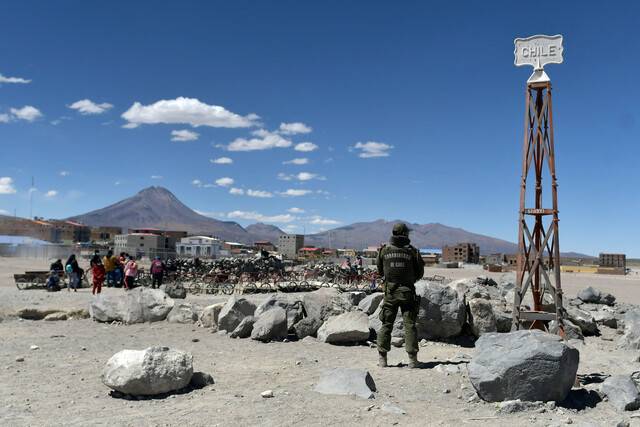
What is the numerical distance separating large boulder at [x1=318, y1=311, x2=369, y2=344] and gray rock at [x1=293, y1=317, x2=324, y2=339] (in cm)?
30

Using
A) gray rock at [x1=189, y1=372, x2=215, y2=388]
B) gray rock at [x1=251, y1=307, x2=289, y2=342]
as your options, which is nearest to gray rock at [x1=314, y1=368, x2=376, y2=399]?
gray rock at [x1=189, y1=372, x2=215, y2=388]

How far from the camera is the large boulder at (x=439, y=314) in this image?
1044cm

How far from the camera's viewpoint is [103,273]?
2038 centimetres

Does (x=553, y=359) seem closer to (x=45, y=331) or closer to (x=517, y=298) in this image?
(x=517, y=298)

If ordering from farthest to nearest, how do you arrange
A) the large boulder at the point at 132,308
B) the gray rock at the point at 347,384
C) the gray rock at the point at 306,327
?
the large boulder at the point at 132,308
the gray rock at the point at 306,327
the gray rock at the point at 347,384

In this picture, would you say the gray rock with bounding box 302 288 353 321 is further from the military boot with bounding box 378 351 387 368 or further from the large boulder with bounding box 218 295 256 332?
the military boot with bounding box 378 351 387 368

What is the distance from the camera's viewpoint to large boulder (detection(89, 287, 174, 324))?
12.7 metres

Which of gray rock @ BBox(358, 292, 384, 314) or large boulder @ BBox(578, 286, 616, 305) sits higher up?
gray rock @ BBox(358, 292, 384, 314)

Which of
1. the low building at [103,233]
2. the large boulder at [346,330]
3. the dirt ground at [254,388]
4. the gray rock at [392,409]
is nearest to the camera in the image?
the dirt ground at [254,388]

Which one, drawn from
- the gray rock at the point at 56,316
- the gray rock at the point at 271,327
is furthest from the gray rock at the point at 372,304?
the gray rock at the point at 56,316

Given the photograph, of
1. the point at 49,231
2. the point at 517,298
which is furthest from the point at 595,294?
the point at 49,231

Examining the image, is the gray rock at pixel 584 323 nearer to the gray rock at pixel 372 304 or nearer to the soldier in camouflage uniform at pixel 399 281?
the gray rock at pixel 372 304

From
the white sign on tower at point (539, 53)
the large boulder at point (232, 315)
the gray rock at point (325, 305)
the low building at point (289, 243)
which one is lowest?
the large boulder at point (232, 315)

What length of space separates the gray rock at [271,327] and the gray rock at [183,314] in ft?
8.39
